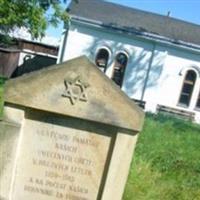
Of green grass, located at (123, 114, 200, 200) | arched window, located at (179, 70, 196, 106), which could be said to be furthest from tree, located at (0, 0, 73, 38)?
arched window, located at (179, 70, 196, 106)

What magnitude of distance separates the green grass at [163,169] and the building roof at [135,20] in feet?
39.2

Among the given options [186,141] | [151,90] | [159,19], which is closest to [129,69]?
[151,90]

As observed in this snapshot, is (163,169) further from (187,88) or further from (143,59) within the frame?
(187,88)

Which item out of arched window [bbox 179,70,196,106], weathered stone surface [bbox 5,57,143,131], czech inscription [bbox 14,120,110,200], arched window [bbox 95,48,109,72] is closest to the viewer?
weathered stone surface [bbox 5,57,143,131]

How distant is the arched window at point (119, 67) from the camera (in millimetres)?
22734

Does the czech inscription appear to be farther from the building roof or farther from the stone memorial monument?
the building roof

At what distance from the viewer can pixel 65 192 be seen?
14.9 ft

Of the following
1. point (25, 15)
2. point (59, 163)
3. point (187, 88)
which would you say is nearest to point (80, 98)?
point (59, 163)

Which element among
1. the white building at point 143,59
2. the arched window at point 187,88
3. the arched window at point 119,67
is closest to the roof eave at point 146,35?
the white building at point 143,59

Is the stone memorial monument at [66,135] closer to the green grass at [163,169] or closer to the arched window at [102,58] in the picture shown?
the green grass at [163,169]

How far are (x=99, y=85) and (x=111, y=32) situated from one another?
18.6 m

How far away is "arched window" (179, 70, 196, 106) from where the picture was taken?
2303cm

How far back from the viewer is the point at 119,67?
2284 cm

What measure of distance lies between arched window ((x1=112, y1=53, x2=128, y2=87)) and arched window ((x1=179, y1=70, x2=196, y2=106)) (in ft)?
9.75
